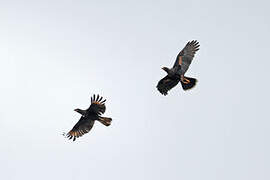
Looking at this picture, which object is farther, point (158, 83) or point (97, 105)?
point (158, 83)

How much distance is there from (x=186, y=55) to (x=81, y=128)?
882 cm

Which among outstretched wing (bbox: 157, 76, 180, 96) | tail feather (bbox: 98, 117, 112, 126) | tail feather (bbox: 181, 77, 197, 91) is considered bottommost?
tail feather (bbox: 98, 117, 112, 126)

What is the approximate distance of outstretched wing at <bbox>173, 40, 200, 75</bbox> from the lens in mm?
40344

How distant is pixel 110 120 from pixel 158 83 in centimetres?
495

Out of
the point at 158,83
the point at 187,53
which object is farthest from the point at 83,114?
the point at 187,53

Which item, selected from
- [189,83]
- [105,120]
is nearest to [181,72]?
[189,83]

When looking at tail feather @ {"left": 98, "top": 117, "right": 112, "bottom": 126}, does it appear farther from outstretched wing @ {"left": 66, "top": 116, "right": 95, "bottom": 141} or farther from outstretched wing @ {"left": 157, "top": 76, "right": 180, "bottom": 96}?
outstretched wing @ {"left": 157, "top": 76, "right": 180, "bottom": 96}

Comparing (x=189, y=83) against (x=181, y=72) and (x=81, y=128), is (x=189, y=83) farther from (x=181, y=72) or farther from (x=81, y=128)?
(x=81, y=128)

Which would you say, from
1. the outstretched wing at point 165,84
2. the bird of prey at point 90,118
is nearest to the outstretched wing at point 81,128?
the bird of prey at point 90,118

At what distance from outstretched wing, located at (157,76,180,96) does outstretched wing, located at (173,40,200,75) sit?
119 cm

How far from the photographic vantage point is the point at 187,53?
4100 cm

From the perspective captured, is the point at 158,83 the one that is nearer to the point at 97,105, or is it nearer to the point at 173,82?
the point at 173,82

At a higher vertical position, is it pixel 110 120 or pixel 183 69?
pixel 183 69

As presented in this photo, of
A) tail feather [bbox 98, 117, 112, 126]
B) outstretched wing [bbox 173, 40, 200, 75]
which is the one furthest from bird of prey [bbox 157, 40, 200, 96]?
tail feather [bbox 98, 117, 112, 126]
